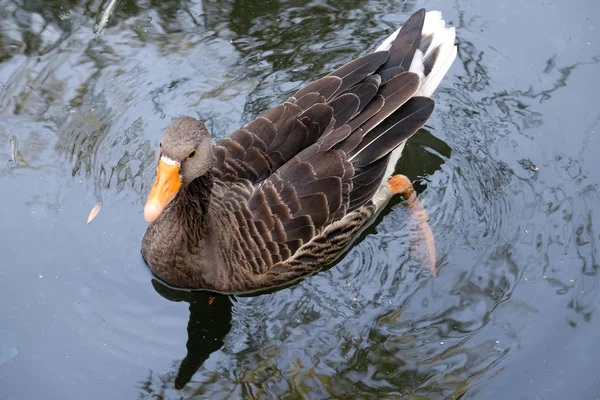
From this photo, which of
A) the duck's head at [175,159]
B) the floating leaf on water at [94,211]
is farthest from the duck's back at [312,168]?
the floating leaf on water at [94,211]

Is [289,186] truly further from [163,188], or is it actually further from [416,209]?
[416,209]

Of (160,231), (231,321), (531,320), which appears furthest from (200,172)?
(531,320)

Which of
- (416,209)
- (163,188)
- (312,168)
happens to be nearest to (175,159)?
(163,188)

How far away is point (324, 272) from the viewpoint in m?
7.12

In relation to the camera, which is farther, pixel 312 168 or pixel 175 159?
pixel 312 168

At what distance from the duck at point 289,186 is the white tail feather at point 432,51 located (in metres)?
0.34

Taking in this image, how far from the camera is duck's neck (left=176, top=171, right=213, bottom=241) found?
6363 mm

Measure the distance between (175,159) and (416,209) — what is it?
8.98 feet

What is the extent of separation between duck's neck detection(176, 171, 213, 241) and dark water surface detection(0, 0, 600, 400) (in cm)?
73

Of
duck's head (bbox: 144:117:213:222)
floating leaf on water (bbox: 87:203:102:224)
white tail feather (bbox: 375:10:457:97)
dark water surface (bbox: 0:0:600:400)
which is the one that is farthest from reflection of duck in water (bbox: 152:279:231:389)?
white tail feather (bbox: 375:10:457:97)

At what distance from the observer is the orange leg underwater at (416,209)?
7.11m

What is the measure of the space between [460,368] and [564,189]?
2438mm

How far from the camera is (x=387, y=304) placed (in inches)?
265

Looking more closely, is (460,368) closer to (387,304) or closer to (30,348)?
(387,304)
